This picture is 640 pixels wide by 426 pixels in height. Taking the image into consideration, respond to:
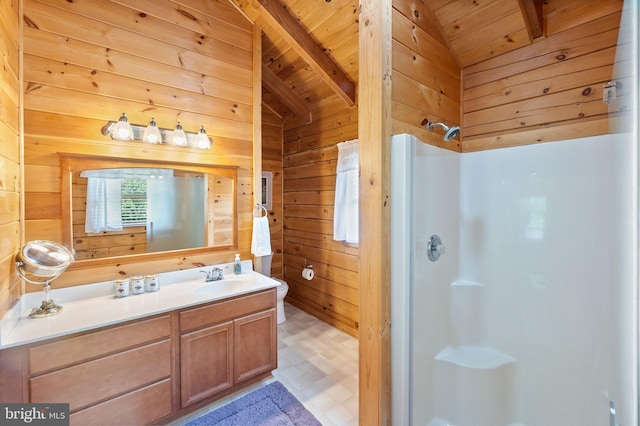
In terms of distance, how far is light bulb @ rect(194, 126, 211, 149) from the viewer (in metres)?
2.25

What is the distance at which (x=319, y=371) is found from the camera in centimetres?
229

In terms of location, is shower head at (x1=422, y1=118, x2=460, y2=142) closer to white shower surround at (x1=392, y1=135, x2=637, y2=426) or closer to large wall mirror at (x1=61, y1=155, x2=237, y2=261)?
white shower surround at (x1=392, y1=135, x2=637, y2=426)

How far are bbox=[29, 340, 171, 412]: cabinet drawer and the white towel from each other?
1.01 metres

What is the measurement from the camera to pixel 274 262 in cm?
386

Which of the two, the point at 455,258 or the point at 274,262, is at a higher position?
the point at 455,258

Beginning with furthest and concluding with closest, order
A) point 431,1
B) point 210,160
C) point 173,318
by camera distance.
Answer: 1. point 210,160
2. point 173,318
3. point 431,1

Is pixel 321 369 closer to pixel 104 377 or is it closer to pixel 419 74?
pixel 104 377

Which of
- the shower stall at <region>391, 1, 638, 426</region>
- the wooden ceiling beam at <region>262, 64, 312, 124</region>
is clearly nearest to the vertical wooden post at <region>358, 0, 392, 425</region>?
the shower stall at <region>391, 1, 638, 426</region>

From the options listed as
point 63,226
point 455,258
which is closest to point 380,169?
point 455,258

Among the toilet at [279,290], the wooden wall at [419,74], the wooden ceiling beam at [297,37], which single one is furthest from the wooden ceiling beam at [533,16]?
the toilet at [279,290]

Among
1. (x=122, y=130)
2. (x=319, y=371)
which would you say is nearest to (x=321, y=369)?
(x=319, y=371)

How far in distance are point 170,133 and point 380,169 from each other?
1.74 metres

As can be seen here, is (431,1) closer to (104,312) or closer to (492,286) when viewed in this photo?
(492,286)

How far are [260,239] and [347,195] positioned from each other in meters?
0.97
